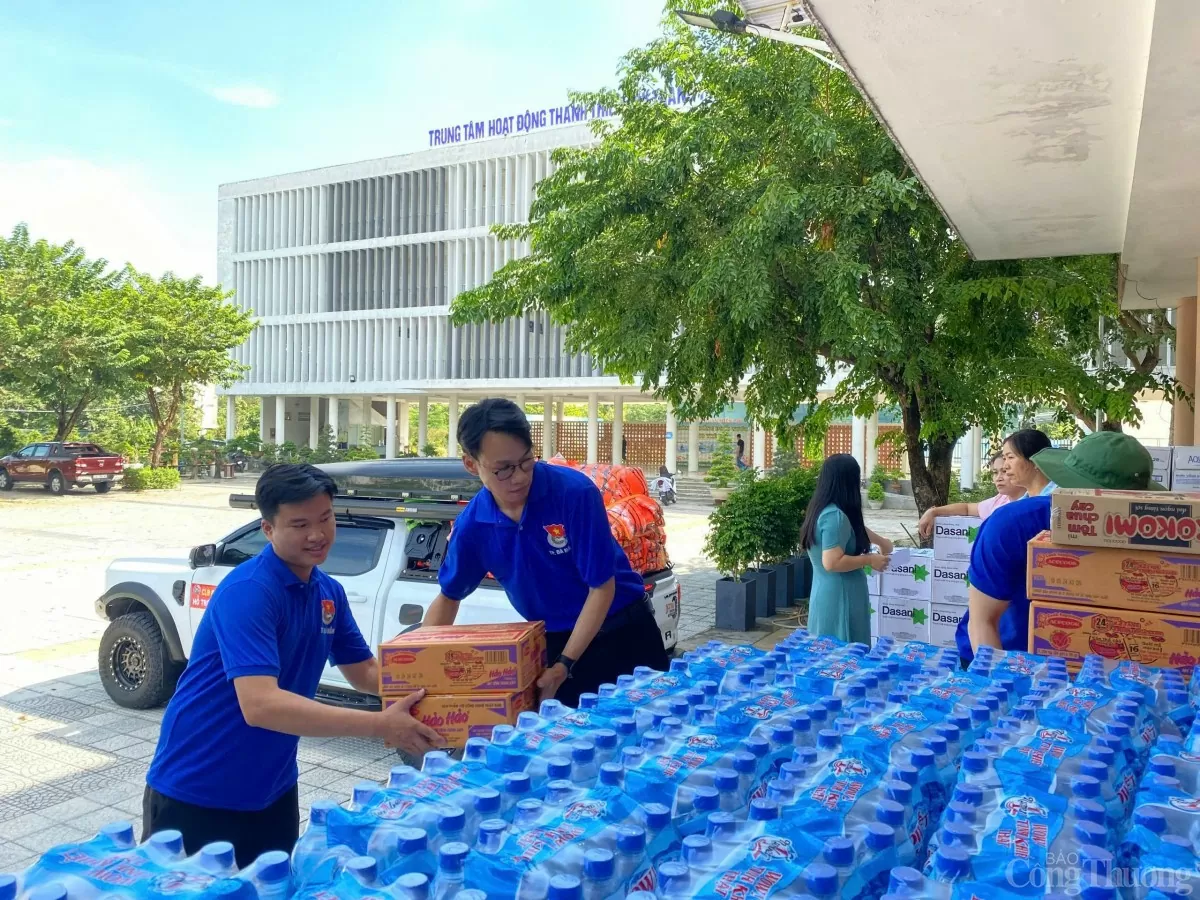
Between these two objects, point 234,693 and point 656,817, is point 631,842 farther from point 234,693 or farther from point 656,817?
point 234,693

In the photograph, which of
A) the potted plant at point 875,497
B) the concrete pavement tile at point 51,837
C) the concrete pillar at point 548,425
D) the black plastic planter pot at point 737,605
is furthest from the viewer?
the concrete pillar at point 548,425

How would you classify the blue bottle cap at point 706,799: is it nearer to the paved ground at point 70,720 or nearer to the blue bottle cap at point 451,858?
the blue bottle cap at point 451,858

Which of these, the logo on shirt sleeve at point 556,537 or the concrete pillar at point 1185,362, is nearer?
the logo on shirt sleeve at point 556,537

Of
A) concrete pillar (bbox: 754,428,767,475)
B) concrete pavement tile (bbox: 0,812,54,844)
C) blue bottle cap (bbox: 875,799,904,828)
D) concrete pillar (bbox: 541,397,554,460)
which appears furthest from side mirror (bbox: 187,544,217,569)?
concrete pillar (bbox: 541,397,554,460)

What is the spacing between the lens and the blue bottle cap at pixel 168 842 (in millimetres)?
1400

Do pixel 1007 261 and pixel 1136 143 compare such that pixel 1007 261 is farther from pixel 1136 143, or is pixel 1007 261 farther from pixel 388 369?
pixel 388 369

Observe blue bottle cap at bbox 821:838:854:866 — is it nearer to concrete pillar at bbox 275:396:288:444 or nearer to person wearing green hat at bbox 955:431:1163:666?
person wearing green hat at bbox 955:431:1163:666

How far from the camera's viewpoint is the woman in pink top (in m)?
5.56

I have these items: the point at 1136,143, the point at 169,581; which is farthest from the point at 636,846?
the point at 169,581

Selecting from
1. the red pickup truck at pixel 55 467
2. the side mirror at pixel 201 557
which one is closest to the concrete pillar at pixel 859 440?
the red pickup truck at pixel 55 467

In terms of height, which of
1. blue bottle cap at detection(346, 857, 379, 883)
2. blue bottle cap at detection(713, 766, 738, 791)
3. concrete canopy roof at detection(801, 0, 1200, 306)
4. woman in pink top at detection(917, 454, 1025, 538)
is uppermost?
concrete canopy roof at detection(801, 0, 1200, 306)

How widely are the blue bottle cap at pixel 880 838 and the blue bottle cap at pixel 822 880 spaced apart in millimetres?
143

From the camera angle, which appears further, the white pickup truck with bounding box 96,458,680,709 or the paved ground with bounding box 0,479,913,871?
the white pickup truck with bounding box 96,458,680,709

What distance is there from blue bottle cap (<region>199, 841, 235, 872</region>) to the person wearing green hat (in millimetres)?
2615
